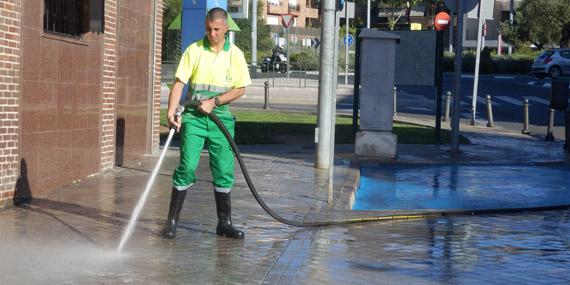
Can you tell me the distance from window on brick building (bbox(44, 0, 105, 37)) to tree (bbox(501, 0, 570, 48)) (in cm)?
6083

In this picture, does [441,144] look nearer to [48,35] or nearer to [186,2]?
[186,2]

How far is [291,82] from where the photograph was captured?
52.3 m

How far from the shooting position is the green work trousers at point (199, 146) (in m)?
8.65

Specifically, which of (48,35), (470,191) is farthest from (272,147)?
(48,35)

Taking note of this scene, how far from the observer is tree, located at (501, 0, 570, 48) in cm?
7051

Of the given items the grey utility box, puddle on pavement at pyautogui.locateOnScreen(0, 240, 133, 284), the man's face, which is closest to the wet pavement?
puddle on pavement at pyautogui.locateOnScreen(0, 240, 133, 284)

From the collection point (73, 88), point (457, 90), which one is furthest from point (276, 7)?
point (73, 88)

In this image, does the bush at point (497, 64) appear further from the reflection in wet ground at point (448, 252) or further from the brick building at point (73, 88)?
the reflection in wet ground at point (448, 252)

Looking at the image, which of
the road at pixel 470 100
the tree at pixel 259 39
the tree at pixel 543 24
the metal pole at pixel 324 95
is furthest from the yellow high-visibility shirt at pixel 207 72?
the tree at pixel 543 24

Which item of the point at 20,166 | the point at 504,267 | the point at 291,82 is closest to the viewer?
the point at 504,267

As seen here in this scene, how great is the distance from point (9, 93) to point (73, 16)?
8.35ft

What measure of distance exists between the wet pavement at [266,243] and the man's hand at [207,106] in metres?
1.07

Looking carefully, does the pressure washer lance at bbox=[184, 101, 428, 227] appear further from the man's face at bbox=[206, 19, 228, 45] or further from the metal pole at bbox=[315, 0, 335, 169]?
the metal pole at bbox=[315, 0, 335, 169]

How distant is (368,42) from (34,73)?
25.4 ft
